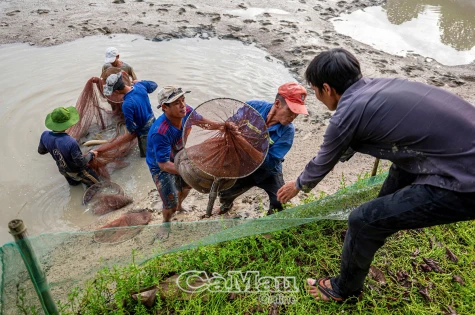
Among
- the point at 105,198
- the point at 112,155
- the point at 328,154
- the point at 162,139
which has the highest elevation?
the point at 328,154

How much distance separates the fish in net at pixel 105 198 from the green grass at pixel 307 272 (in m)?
2.02

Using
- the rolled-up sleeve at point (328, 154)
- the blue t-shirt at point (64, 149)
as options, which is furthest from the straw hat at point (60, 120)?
the rolled-up sleeve at point (328, 154)

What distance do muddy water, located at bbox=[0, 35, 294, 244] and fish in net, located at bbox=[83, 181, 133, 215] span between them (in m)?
0.14

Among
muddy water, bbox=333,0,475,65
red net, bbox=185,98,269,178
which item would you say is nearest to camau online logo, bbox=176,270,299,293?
red net, bbox=185,98,269,178

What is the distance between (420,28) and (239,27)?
516cm

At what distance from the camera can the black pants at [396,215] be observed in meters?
2.24

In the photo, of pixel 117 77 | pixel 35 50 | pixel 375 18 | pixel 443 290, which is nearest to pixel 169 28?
pixel 35 50

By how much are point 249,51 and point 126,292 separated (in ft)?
22.2

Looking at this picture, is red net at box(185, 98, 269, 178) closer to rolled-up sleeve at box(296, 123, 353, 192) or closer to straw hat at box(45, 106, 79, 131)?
rolled-up sleeve at box(296, 123, 353, 192)

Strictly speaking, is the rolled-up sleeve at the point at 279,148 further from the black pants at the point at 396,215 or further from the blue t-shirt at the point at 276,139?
the black pants at the point at 396,215

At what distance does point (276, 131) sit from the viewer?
359 centimetres

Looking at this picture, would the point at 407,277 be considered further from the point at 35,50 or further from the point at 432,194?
the point at 35,50

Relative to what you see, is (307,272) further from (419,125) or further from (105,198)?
(105,198)

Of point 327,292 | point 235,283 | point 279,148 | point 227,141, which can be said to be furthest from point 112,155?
point 327,292
